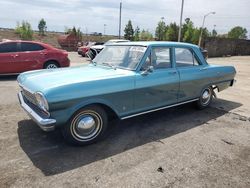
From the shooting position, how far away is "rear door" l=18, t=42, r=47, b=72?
9.73 m

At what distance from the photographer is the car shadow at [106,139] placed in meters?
3.58

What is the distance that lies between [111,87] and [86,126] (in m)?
0.76

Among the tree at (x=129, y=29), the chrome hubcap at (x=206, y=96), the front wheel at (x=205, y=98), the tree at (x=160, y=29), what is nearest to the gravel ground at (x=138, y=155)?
the front wheel at (x=205, y=98)

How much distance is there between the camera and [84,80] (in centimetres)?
389

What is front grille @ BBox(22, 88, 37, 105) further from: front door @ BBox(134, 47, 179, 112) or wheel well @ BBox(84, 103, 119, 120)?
front door @ BBox(134, 47, 179, 112)

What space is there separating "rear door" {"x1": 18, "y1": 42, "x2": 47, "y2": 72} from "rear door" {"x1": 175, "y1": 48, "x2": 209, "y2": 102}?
6.47 m

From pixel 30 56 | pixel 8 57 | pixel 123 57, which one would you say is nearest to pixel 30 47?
pixel 30 56

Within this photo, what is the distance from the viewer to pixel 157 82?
15.6ft

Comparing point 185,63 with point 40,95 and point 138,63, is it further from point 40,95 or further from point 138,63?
point 40,95

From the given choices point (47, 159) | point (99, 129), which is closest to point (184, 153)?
point (99, 129)

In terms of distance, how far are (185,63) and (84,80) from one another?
8.56ft

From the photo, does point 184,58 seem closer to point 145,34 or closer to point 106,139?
point 106,139

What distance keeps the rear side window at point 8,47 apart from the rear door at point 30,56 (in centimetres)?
25

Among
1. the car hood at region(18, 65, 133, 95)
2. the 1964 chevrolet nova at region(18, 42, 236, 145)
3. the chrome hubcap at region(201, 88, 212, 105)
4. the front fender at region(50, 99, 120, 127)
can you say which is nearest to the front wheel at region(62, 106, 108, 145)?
the 1964 chevrolet nova at region(18, 42, 236, 145)
